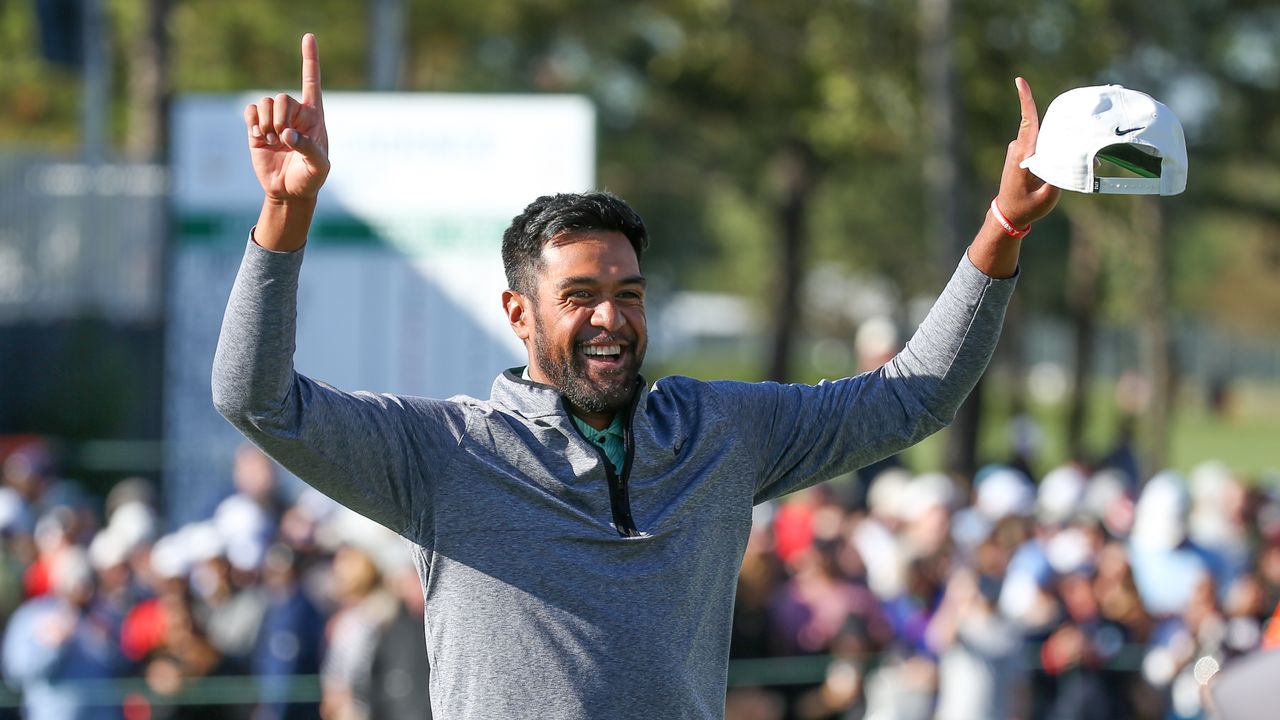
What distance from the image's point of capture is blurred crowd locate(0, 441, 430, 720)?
8.02 metres

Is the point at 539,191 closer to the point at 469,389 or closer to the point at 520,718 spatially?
the point at 469,389

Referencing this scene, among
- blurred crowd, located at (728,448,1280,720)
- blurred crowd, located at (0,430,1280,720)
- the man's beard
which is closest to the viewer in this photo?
the man's beard

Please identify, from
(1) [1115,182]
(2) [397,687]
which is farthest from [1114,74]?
(1) [1115,182]

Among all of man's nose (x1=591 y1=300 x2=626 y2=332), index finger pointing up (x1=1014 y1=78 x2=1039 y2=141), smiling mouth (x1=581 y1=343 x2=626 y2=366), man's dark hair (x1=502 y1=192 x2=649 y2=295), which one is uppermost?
index finger pointing up (x1=1014 y1=78 x2=1039 y2=141)

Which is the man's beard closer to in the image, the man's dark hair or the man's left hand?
the man's dark hair

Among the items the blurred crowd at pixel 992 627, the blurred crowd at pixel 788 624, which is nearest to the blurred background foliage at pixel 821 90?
the blurred crowd at pixel 788 624

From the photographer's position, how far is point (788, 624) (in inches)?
344

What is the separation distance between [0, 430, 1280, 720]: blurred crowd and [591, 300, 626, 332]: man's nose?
4.94 metres

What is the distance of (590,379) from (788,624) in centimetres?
569

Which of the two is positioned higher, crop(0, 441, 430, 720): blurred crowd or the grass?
crop(0, 441, 430, 720): blurred crowd

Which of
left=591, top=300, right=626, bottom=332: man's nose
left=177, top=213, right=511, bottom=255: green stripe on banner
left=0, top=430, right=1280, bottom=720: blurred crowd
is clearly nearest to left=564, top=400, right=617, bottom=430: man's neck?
left=591, top=300, right=626, bottom=332: man's nose

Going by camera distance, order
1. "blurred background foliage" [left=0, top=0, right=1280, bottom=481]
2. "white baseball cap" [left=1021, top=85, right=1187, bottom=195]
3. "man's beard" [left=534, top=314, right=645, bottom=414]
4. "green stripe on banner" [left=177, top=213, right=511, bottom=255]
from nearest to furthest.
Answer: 1. "white baseball cap" [left=1021, top=85, right=1187, bottom=195]
2. "man's beard" [left=534, top=314, right=645, bottom=414]
3. "green stripe on banner" [left=177, top=213, right=511, bottom=255]
4. "blurred background foliage" [left=0, top=0, right=1280, bottom=481]

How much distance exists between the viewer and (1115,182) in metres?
3.16

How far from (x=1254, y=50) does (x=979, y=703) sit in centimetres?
1464
